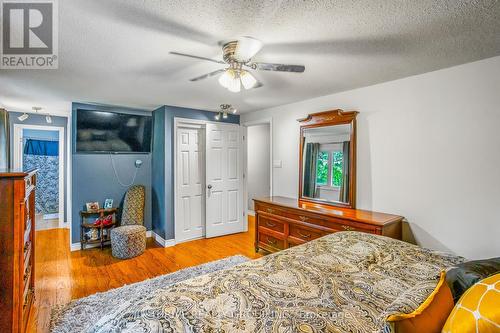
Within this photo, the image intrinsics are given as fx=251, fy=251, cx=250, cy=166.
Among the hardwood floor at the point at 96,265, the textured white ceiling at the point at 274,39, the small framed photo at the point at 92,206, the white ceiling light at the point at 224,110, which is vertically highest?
the textured white ceiling at the point at 274,39

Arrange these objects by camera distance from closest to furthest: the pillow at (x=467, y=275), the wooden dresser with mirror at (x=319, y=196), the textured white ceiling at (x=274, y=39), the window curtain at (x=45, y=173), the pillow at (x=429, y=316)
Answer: the pillow at (x=429, y=316) → the pillow at (x=467, y=275) → the textured white ceiling at (x=274, y=39) → the wooden dresser with mirror at (x=319, y=196) → the window curtain at (x=45, y=173)

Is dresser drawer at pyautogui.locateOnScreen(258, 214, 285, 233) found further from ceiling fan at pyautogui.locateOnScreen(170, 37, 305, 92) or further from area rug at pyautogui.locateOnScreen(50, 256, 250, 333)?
ceiling fan at pyautogui.locateOnScreen(170, 37, 305, 92)

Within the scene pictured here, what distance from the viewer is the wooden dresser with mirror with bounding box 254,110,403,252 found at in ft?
9.50

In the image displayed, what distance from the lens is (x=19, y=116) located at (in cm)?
487

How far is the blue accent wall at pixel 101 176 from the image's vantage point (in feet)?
12.9

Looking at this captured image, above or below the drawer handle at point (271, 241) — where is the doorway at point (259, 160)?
above

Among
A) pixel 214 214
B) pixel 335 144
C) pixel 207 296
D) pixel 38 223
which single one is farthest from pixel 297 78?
pixel 38 223

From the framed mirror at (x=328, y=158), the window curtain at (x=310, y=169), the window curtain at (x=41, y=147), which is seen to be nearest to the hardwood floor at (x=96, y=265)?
the window curtain at (x=310, y=169)

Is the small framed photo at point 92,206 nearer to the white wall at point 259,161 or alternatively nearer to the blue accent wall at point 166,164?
the blue accent wall at point 166,164

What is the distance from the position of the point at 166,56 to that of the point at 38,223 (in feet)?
18.6

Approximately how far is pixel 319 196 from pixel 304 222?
53 centimetres

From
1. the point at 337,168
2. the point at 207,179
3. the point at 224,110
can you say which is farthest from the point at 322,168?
the point at 207,179

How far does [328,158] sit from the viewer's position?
11.0ft

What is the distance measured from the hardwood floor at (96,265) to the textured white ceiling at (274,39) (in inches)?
90.0
